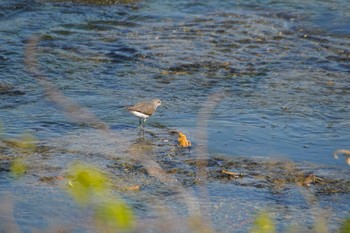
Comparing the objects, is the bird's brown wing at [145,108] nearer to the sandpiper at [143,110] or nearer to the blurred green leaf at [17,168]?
the sandpiper at [143,110]

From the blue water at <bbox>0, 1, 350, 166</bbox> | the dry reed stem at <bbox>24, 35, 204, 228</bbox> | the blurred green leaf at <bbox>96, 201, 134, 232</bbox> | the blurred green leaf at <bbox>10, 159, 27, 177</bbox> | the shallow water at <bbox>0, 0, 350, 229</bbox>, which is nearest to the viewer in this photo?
the blurred green leaf at <bbox>96, 201, 134, 232</bbox>

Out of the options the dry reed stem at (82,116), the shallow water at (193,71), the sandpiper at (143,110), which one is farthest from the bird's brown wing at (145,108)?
the dry reed stem at (82,116)

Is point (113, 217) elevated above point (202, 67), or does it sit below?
above

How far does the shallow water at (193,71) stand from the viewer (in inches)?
343

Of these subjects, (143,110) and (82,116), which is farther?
(82,116)

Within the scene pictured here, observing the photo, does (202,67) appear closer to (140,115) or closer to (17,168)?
(140,115)

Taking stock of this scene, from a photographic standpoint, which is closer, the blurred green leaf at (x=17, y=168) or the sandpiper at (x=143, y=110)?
the blurred green leaf at (x=17, y=168)

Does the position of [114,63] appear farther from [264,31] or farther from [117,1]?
[117,1]

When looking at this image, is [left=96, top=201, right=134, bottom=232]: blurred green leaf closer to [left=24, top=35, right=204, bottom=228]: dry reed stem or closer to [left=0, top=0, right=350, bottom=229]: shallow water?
[left=24, top=35, right=204, bottom=228]: dry reed stem

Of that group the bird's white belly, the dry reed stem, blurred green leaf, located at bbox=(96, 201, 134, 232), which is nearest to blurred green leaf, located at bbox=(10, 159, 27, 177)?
blurred green leaf, located at bbox=(96, 201, 134, 232)

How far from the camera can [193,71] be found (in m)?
11.6

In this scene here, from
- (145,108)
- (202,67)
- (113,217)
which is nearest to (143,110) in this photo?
(145,108)

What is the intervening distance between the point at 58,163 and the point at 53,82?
3556 mm

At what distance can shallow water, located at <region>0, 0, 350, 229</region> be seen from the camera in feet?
28.6
